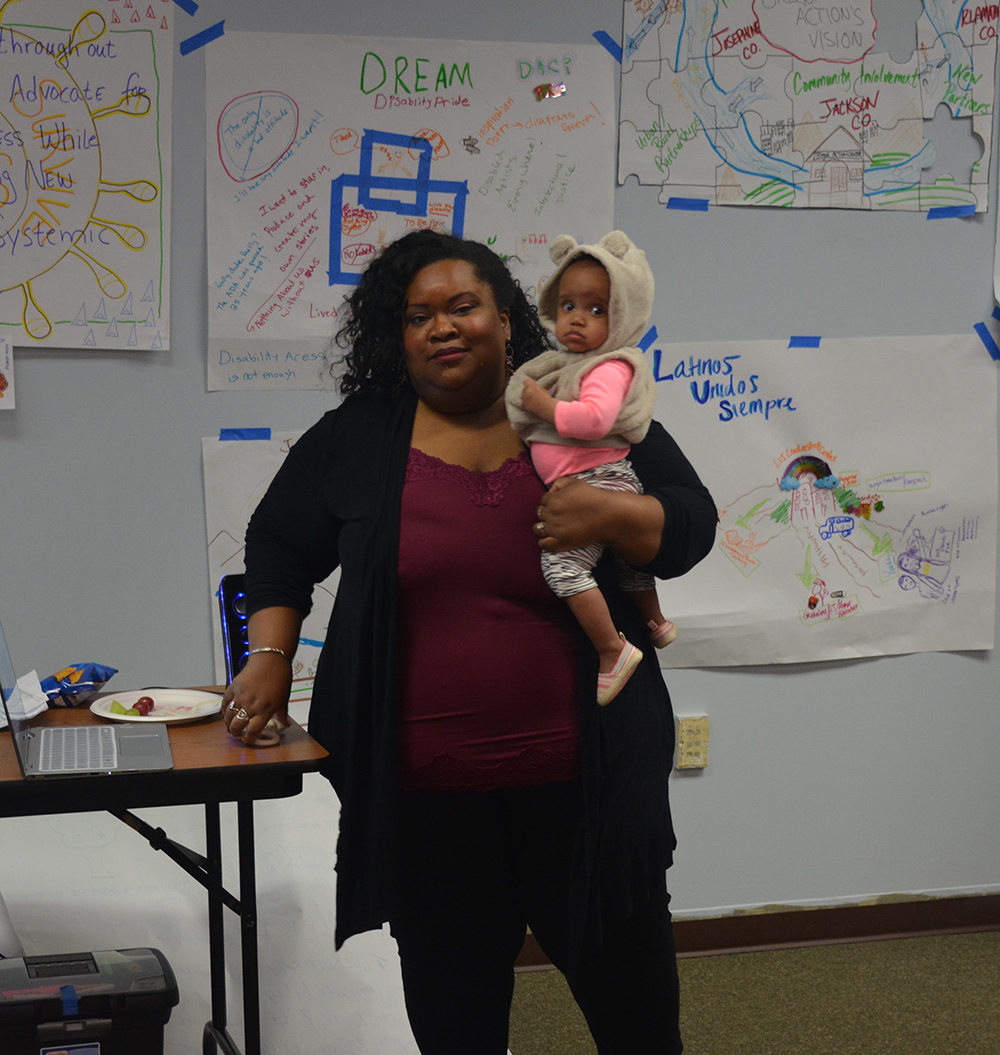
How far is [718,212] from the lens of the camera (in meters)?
2.45

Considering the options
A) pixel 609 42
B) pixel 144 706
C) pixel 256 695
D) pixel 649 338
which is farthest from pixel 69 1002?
pixel 609 42

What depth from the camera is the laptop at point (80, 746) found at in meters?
1.31

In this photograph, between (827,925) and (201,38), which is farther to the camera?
(827,925)

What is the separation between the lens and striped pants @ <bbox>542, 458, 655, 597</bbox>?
1.28m

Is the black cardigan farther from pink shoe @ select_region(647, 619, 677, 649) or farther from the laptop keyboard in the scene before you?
the laptop keyboard

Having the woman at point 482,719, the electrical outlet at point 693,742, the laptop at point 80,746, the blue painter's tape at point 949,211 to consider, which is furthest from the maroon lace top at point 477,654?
the blue painter's tape at point 949,211

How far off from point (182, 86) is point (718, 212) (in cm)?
117

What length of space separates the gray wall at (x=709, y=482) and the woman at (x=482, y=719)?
97 cm

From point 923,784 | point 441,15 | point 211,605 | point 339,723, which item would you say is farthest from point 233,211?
point 923,784

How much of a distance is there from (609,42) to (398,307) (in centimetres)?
122

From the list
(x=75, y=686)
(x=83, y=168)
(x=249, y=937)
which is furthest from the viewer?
(x=83, y=168)

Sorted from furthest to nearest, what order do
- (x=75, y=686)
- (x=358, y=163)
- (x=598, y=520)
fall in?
(x=358, y=163) < (x=75, y=686) < (x=598, y=520)

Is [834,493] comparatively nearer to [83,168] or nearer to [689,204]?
[689,204]

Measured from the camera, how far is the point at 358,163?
88.5 inches
